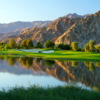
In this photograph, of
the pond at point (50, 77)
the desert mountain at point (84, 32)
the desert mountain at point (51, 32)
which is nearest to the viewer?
the pond at point (50, 77)

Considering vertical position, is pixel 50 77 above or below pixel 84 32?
below

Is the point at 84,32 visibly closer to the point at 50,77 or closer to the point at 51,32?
the point at 51,32

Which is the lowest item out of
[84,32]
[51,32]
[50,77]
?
[50,77]

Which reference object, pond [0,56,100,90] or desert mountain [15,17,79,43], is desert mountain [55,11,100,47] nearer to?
desert mountain [15,17,79,43]

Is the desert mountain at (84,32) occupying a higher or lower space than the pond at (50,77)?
higher

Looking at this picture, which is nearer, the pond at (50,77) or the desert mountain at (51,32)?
the pond at (50,77)

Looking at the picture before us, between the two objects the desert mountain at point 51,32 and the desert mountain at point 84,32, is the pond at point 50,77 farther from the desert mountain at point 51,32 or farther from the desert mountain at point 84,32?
the desert mountain at point 51,32

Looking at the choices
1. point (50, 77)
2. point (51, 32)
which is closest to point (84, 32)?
point (51, 32)

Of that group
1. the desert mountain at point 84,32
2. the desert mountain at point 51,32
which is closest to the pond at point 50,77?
the desert mountain at point 84,32

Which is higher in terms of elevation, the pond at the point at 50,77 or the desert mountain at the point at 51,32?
the desert mountain at the point at 51,32

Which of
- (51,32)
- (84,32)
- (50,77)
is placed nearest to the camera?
(50,77)

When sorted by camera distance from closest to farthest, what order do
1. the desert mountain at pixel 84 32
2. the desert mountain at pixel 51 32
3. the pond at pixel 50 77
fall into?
the pond at pixel 50 77
the desert mountain at pixel 84 32
the desert mountain at pixel 51 32

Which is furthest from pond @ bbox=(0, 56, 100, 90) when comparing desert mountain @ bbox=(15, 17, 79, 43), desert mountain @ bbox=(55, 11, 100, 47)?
desert mountain @ bbox=(15, 17, 79, 43)

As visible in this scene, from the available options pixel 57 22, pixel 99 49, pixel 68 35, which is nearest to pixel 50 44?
pixel 99 49
